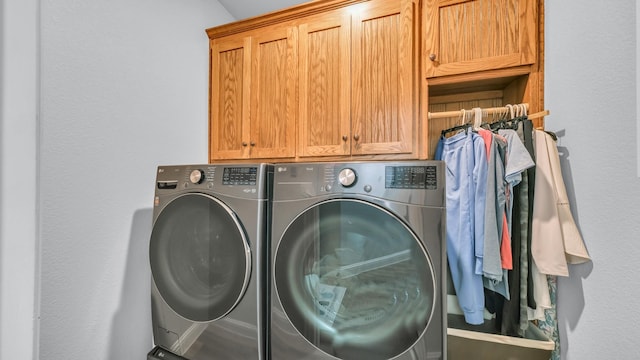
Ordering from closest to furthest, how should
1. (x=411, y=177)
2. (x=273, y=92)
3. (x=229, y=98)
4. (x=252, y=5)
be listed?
(x=411, y=177), (x=273, y=92), (x=229, y=98), (x=252, y=5)

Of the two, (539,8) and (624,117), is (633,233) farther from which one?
(539,8)

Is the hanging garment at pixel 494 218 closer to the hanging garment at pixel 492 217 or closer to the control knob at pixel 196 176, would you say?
the hanging garment at pixel 492 217

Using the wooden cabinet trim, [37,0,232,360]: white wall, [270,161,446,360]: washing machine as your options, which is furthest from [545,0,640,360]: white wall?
[37,0,232,360]: white wall

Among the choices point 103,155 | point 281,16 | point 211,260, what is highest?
point 281,16

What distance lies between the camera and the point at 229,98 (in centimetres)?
172

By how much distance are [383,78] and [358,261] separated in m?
0.93

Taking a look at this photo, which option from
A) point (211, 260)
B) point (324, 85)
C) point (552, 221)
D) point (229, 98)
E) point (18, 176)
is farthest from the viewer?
point (229, 98)

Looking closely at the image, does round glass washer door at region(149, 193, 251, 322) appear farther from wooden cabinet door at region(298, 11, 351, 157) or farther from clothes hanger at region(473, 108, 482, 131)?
clothes hanger at region(473, 108, 482, 131)

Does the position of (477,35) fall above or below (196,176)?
above

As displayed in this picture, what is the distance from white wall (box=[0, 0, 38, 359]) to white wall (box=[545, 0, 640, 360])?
1408 millimetres

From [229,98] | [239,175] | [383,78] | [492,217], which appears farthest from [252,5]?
[492,217]

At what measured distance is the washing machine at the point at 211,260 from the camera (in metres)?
1.10

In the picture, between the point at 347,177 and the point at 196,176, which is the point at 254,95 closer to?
the point at 196,176

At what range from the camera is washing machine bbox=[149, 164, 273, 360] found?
1.10 meters
